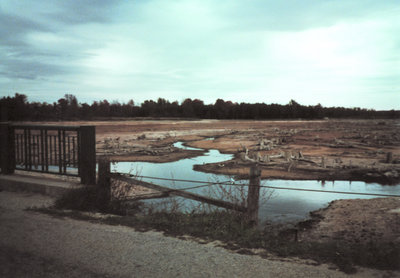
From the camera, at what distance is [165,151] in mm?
31859

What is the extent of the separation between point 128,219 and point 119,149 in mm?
26477

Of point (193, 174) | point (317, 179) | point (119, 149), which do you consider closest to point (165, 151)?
point (119, 149)

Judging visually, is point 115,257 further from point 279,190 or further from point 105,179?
point 279,190

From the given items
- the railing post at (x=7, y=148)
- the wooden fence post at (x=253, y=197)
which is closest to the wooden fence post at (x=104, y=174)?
the wooden fence post at (x=253, y=197)

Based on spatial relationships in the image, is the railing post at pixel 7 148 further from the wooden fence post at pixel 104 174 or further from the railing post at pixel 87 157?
the wooden fence post at pixel 104 174

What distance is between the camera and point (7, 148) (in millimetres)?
9984

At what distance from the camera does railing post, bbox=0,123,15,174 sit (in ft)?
32.8

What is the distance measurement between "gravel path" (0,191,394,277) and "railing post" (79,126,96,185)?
A: 2276 millimetres

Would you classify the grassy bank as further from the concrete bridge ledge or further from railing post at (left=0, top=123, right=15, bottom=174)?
railing post at (left=0, top=123, right=15, bottom=174)

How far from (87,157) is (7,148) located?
134 inches

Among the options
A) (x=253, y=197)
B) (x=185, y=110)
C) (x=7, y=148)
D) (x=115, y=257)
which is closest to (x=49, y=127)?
(x=7, y=148)

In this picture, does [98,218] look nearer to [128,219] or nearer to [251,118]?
[128,219]

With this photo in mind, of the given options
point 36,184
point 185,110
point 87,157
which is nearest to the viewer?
point 87,157

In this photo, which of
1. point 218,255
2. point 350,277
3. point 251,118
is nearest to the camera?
point 350,277
